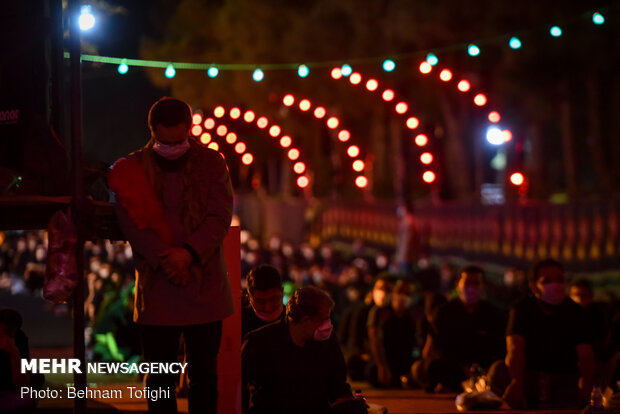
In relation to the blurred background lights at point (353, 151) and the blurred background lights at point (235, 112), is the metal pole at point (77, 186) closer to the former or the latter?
the blurred background lights at point (235, 112)

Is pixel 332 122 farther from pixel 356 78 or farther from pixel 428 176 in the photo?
pixel 428 176

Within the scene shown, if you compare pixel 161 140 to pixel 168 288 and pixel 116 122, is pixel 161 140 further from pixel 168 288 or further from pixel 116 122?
pixel 116 122

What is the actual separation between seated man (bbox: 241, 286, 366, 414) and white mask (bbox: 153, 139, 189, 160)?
51.3 inches

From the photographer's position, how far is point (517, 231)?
2581 centimetres

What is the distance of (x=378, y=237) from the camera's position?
3653cm

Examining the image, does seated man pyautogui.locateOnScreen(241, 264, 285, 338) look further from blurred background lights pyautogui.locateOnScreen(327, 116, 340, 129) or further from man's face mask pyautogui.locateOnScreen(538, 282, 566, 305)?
blurred background lights pyautogui.locateOnScreen(327, 116, 340, 129)

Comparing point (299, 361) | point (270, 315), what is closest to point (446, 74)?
point (270, 315)

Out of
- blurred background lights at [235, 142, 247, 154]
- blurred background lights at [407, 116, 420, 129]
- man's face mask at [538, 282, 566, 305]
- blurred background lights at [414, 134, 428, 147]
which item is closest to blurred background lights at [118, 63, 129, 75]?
blurred background lights at [407, 116, 420, 129]

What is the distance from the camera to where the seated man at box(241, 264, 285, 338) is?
767cm

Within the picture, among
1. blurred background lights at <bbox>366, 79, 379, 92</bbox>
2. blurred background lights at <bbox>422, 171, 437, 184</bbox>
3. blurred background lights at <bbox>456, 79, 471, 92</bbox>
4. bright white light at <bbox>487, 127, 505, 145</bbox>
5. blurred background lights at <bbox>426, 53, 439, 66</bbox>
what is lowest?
blurred background lights at <bbox>422, 171, 437, 184</bbox>

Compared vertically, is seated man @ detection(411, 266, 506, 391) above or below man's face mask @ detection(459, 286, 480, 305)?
below

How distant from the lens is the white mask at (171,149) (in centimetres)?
568

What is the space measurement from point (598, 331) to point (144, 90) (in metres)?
4.82

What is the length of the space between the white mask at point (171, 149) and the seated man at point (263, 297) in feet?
6.78
